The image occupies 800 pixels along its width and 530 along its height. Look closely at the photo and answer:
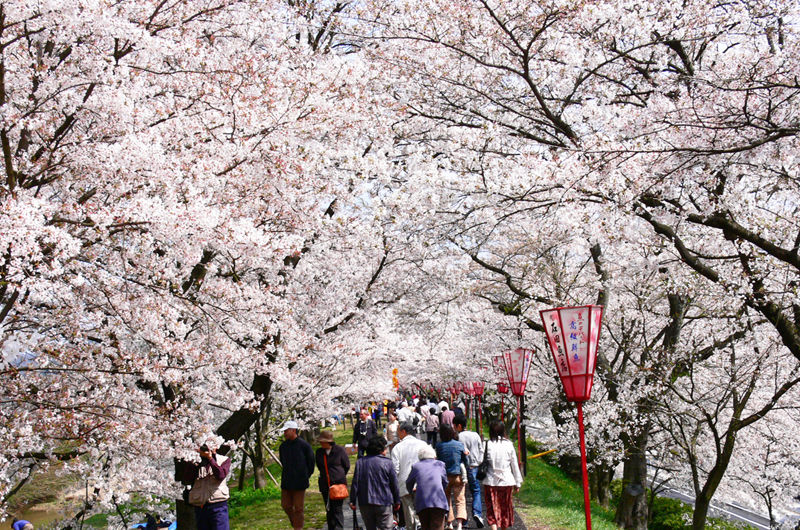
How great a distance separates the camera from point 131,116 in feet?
19.4

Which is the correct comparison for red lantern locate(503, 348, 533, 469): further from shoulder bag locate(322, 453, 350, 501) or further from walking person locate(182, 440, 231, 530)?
walking person locate(182, 440, 231, 530)

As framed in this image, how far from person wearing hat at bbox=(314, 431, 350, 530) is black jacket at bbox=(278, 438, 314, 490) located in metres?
0.19

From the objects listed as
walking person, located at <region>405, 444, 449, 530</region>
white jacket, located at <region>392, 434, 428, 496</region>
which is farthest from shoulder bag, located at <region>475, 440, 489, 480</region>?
walking person, located at <region>405, 444, 449, 530</region>

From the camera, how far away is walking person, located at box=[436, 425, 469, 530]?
873 centimetres

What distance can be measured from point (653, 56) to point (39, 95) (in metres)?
7.44

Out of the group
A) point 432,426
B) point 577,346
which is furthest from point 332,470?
point 432,426

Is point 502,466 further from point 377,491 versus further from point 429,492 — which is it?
point 377,491

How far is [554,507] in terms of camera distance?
13.3m

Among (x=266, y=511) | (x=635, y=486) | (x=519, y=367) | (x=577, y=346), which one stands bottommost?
(x=266, y=511)

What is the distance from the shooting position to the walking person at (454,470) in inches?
344

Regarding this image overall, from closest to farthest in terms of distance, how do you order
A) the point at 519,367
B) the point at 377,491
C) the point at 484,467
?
the point at 377,491 < the point at 484,467 < the point at 519,367

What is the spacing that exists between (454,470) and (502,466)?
2.12 ft

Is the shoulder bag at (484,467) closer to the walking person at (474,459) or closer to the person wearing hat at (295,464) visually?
the walking person at (474,459)

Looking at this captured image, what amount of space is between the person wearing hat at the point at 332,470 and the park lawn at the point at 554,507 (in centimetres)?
435
